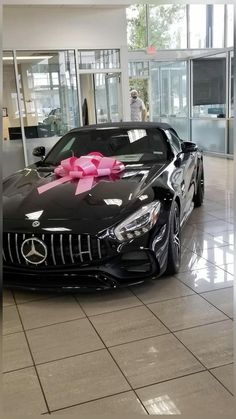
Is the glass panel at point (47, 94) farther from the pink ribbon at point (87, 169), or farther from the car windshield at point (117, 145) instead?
the pink ribbon at point (87, 169)

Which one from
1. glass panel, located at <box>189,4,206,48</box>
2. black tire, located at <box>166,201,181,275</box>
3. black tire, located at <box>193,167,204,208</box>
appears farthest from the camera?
glass panel, located at <box>189,4,206,48</box>

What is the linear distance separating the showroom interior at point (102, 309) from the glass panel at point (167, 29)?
127 inches

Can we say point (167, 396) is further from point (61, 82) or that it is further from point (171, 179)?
point (61, 82)

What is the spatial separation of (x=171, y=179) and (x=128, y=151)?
703 mm

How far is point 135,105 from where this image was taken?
9602 millimetres

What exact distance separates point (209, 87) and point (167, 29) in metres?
2.07

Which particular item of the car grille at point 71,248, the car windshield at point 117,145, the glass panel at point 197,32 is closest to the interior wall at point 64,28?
the glass panel at point 197,32

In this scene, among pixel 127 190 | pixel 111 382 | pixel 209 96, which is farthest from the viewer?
pixel 209 96

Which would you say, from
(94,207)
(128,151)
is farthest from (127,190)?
(128,151)

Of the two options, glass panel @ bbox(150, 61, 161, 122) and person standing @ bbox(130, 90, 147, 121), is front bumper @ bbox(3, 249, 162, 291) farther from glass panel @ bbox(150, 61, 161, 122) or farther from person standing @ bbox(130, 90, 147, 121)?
glass panel @ bbox(150, 61, 161, 122)

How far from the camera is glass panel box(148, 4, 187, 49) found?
437 inches

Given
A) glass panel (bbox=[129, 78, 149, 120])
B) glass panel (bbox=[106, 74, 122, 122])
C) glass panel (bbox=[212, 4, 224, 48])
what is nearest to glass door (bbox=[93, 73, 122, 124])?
glass panel (bbox=[106, 74, 122, 122])

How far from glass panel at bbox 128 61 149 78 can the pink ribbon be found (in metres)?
7.95

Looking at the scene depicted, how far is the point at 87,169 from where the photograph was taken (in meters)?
3.51
